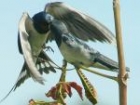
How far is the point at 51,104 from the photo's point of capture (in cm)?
133

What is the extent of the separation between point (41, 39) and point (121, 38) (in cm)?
65

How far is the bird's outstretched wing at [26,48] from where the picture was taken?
1419mm

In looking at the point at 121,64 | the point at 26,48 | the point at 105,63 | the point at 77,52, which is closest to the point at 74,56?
the point at 77,52

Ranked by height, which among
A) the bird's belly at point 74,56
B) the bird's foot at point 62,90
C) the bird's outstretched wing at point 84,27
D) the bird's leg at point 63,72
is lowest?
the bird's foot at point 62,90

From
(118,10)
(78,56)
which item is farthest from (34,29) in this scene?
(118,10)

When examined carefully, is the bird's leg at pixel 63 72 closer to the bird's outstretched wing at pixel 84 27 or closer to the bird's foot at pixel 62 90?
the bird's foot at pixel 62 90

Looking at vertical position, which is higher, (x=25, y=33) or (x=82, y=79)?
(x=25, y=33)

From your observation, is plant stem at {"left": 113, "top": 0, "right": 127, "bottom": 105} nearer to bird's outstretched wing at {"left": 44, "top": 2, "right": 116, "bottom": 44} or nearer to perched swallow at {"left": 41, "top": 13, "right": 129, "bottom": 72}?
perched swallow at {"left": 41, "top": 13, "right": 129, "bottom": 72}

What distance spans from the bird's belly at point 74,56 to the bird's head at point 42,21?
0.15m

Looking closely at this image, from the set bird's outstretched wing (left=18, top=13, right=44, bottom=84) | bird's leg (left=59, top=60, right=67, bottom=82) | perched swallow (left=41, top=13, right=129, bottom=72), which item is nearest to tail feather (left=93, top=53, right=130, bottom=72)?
perched swallow (left=41, top=13, right=129, bottom=72)

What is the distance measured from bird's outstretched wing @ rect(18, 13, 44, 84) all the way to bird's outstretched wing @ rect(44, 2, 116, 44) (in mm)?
116

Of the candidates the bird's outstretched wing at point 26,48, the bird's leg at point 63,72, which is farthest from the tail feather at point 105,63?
the bird's outstretched wing at point 26,48

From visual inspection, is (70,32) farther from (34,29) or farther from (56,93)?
(56,93)

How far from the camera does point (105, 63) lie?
1.46 meters
